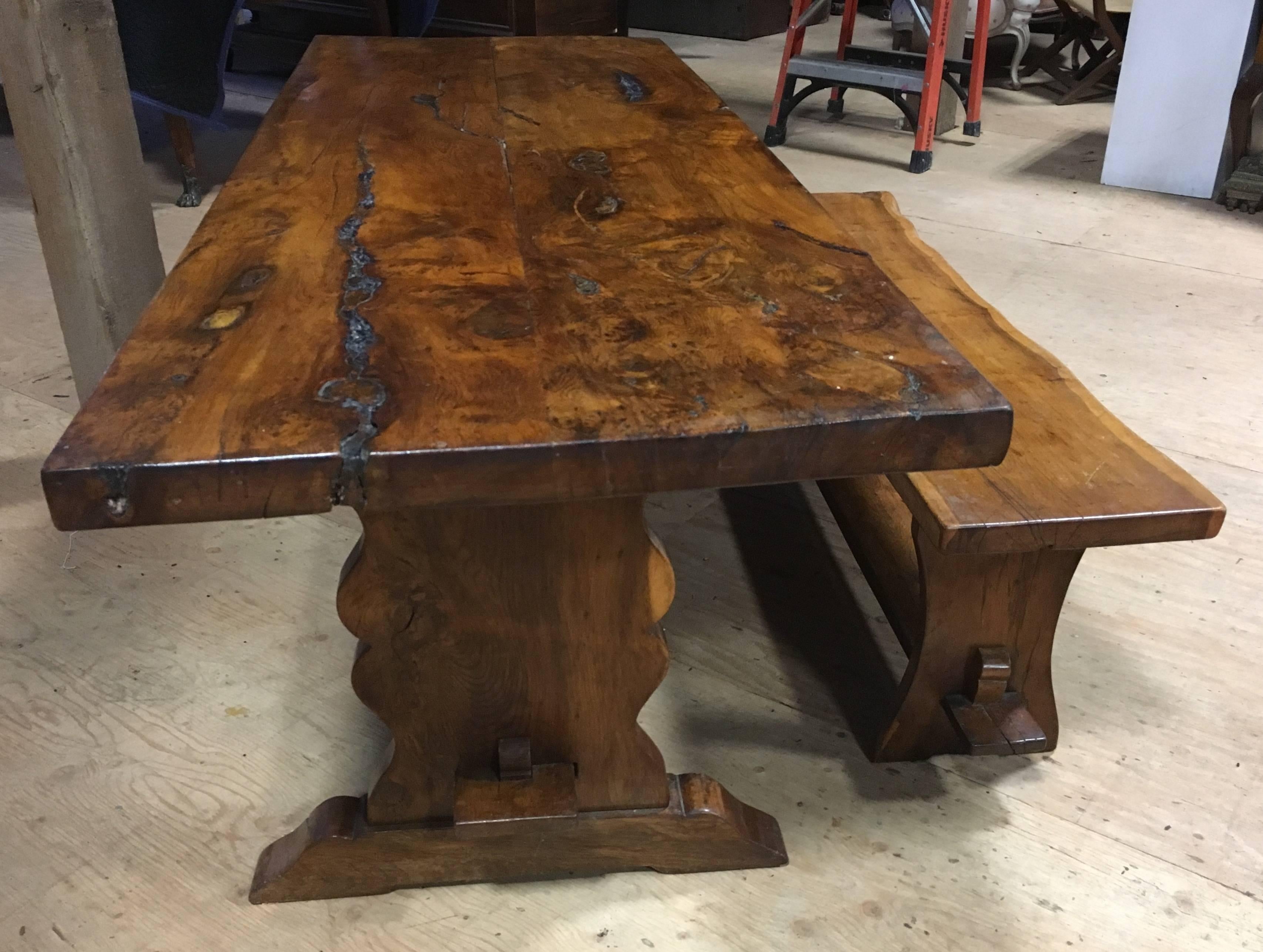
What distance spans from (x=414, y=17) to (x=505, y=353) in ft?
12.3

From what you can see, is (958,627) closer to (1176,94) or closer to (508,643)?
(508,643)

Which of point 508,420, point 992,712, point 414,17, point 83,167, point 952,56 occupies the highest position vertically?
point 508,420

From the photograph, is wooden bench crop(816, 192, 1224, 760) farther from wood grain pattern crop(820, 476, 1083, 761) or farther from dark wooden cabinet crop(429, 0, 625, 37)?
dark wooden cabinet crop(429, 0, 625, 37)

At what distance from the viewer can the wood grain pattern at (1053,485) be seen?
1189 mm

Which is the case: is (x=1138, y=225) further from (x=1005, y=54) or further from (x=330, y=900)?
(x=330, y=900)

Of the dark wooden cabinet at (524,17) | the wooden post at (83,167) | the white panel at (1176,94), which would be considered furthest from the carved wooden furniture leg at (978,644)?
the dark wooden cabinet at (524,17)

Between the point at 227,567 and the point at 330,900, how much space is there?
0.71m

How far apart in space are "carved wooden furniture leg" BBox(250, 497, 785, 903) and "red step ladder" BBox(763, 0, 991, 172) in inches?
120

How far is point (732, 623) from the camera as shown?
5.57 ft

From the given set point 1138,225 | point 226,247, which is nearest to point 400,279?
point 226,247

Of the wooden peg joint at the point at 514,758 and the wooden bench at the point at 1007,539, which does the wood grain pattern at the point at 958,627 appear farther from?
the wooden peg joint at the point at 514,758

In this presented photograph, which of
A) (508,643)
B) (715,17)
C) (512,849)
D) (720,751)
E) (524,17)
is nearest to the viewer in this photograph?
(508,643)

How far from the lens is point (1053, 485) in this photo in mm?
1246

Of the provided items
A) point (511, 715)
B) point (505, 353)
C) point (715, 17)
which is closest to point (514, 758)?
point (511, 715)
